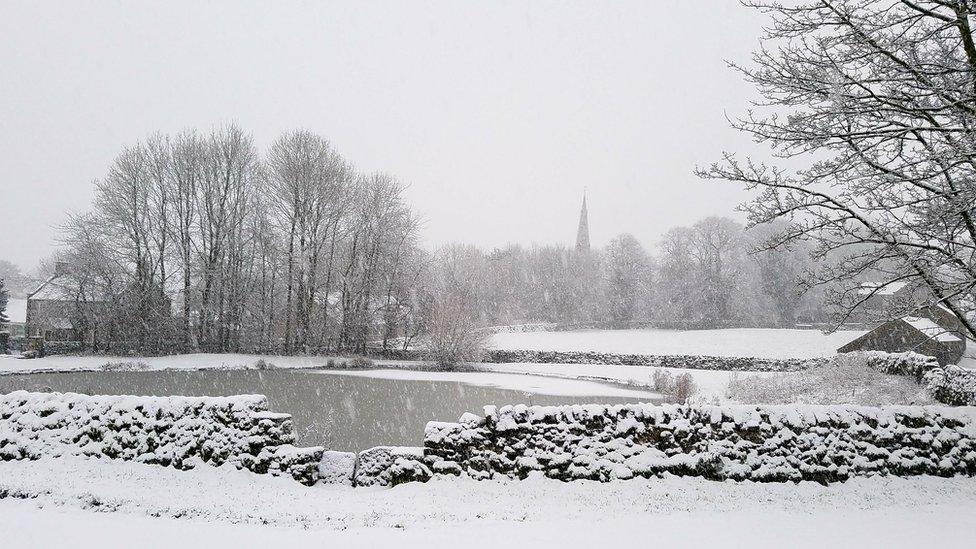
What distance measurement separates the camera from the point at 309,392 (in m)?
20.4

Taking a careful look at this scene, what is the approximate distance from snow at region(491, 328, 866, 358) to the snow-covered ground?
2638 centimetres

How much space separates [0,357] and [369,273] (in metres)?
19.4

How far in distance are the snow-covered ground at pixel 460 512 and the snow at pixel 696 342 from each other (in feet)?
86.5

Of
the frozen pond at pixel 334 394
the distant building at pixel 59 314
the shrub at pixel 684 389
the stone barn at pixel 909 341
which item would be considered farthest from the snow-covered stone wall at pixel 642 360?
the distant building at pixel 59 314

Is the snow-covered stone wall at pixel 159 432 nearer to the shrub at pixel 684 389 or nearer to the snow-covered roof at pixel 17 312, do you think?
the shrub at pixel 684 389

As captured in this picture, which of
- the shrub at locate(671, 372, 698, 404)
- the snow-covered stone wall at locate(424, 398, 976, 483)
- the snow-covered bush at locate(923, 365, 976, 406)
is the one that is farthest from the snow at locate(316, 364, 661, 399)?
the snow-covered stone wall at locate(424, 398, 976, 483)

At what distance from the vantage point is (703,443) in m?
7.63

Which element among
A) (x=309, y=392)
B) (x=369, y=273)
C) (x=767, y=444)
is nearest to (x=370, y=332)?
(x=369, y=273)

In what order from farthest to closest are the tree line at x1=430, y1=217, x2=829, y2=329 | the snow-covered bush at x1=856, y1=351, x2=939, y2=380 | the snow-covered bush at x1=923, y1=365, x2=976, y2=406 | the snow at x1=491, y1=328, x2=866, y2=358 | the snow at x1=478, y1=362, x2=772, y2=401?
the tree line at x1=430, y1=217, x2=829, y2=329 < the snow at x1=491, y1=328, x2=866, y2=358 < the snow at x1=478, y1=362, x2=772, y2=401 < the snow-covered bush at x1=856, y1=351, x2=939, y2=380 < the snow-covered bush at x1=923, y1=365, x2=976, y2=406

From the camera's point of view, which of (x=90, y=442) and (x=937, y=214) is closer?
(x=937, y=214)

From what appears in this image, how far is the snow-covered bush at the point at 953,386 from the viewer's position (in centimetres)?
1312

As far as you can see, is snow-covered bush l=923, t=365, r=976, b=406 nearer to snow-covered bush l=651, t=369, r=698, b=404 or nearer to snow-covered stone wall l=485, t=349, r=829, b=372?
Answer: snow-covered bush l=651, t=369, r=698, b=404

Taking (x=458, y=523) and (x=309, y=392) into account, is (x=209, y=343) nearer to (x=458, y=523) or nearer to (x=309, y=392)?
(x=309, y=392)

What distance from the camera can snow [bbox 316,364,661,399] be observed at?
22453 mm
